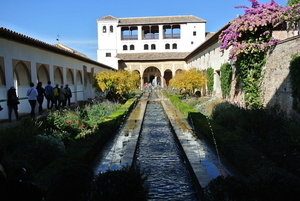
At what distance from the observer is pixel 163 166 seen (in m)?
5.27

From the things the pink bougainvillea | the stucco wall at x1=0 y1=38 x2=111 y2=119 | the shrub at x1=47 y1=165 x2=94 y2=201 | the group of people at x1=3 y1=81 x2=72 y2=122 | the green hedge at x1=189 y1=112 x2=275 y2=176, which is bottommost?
the green hedge at x1=189 y1=112 x2=275 y2=176

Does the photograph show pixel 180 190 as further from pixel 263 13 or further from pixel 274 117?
pixel 263 13

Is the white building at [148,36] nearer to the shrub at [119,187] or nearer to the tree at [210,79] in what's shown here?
the tree at [210,79]

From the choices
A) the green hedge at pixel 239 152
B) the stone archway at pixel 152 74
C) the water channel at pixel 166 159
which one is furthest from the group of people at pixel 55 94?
the stone archway at pixel 152 74

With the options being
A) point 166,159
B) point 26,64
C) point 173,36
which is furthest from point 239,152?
point 173,36

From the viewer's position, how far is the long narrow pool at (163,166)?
13.3ft

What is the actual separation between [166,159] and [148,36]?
3994 centimetres

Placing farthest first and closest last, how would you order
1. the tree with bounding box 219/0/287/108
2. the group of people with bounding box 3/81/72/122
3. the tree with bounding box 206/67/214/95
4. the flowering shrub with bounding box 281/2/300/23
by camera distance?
1. the tree with bounding box 206/67/214/95
2. the tree with bounding box 219/0/287/108
3. the flowering shrub with bounding box 281/2/300/23
4. the group of people with bounding box 3/81/72/122

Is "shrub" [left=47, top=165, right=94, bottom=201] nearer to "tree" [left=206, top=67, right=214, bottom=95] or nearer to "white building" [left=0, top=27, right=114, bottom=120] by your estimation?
"white building" [left=0, top=27, right=114, bottom=120]

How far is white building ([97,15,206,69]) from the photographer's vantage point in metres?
41.7

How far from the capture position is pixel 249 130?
7020 millimetres

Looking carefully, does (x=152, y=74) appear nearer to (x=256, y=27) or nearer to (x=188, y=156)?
(x=256, y=27)

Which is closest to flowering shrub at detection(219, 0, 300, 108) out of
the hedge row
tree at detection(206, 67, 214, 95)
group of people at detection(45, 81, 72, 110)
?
the hedge row

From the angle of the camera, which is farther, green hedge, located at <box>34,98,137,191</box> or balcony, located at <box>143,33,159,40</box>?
balcony, located at <box>143,33,159,40</box>
